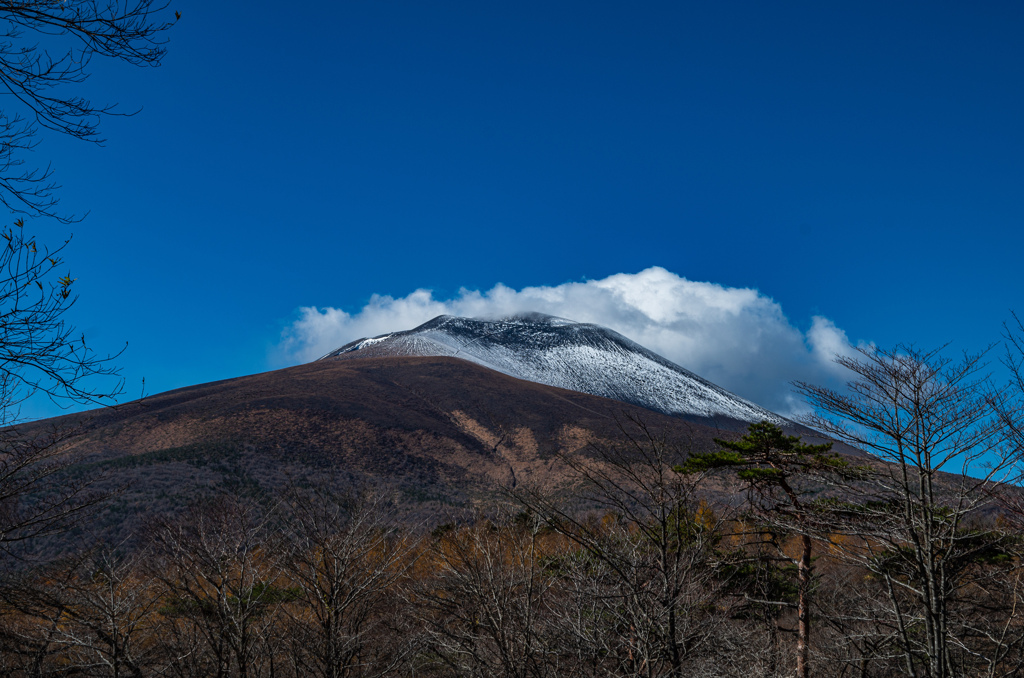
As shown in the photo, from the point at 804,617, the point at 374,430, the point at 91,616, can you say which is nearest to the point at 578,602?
the point at 91,616

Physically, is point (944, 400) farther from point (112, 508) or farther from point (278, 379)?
point (278, 379)

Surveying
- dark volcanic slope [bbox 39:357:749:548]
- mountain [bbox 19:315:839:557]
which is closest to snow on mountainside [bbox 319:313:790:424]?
mountain [bbox 19:315:839:557]

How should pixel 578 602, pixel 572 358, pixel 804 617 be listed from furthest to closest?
pixel 572 358 < pixel 804 617 < pixel 578 602

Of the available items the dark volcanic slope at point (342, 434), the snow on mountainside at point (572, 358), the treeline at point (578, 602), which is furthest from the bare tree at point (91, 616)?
the snow on mountainside at point (572, 358)

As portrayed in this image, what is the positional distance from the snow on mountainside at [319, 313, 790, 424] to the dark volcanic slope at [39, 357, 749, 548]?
21.7 metres

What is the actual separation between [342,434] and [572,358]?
256ft

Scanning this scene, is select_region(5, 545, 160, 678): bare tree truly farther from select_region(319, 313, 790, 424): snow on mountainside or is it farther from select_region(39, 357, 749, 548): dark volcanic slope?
select_region(319, 313, 790, 424): snow on mountainside

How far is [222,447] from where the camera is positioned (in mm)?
52250

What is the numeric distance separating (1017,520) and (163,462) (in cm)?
5230

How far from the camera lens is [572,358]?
134 meters

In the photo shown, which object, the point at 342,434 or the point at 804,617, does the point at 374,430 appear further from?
the point at 804,617

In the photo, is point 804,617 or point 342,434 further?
point 342,434

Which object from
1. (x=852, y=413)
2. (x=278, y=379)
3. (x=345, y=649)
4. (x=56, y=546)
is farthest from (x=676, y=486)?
(x=278, y=379)

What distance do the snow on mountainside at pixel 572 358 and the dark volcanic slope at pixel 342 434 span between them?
21.7 meters
